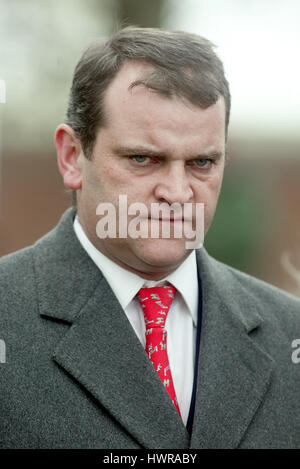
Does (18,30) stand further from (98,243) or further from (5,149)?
(98,243)

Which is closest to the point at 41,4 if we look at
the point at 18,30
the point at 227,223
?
the point at 18,30

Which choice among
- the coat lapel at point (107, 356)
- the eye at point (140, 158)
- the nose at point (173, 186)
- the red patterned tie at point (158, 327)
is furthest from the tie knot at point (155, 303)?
the eye at point (140, 158)

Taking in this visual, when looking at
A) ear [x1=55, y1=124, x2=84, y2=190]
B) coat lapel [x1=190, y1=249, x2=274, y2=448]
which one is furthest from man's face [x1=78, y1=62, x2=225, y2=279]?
→ coat lapel [x1=190, y1=249, x2=274, y2=448]

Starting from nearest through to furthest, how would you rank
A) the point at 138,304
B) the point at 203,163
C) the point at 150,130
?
1. the point at 150,130
2. the point at 203,163
3. the point at 138,304

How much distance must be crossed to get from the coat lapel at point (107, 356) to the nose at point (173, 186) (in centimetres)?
45

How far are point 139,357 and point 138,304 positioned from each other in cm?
27

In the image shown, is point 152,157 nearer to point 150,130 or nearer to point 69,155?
point 150,130

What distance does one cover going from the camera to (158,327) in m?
2.50

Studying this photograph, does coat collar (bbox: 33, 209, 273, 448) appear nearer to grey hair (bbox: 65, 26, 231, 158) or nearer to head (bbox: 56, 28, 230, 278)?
head (bbox: 56, 28, 230, 278)

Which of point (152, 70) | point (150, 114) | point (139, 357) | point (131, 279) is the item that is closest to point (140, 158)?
point (150, 114)

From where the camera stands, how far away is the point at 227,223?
8289 mm

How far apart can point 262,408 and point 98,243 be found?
938 mm

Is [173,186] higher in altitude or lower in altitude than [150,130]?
lower

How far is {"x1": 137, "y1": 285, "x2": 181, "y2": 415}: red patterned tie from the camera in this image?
2.45m
